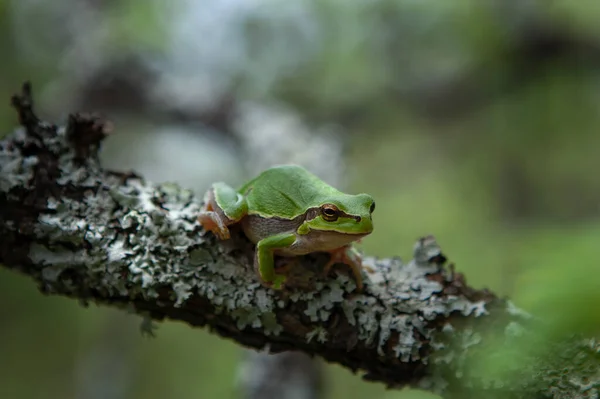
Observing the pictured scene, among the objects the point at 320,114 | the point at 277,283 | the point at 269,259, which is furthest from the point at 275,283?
the point at 320,114

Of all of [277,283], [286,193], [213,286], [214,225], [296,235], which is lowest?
[213,286]

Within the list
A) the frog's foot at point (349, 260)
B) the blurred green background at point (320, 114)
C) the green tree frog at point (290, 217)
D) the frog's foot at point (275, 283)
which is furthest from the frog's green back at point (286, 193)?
the blurred green background at point (320, 114)

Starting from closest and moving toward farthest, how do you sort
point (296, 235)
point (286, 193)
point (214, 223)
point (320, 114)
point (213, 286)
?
point (213, 286) < point (214, 223) < point (296, 235) < point (286, 193) < point (320, 114)

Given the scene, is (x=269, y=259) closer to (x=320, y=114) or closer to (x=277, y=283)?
(x=277, y=283)

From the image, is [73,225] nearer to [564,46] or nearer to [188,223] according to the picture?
[188,223]

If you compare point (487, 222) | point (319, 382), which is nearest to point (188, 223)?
point (319, 382)

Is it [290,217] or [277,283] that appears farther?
[290,217]

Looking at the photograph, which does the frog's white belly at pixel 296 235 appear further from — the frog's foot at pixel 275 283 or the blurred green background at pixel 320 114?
the blurred green background at pixel 320 114

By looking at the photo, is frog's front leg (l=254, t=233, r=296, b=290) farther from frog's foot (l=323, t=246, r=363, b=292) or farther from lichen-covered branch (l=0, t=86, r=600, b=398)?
frog's foot (l=323, t=246, r=363, b=292)
